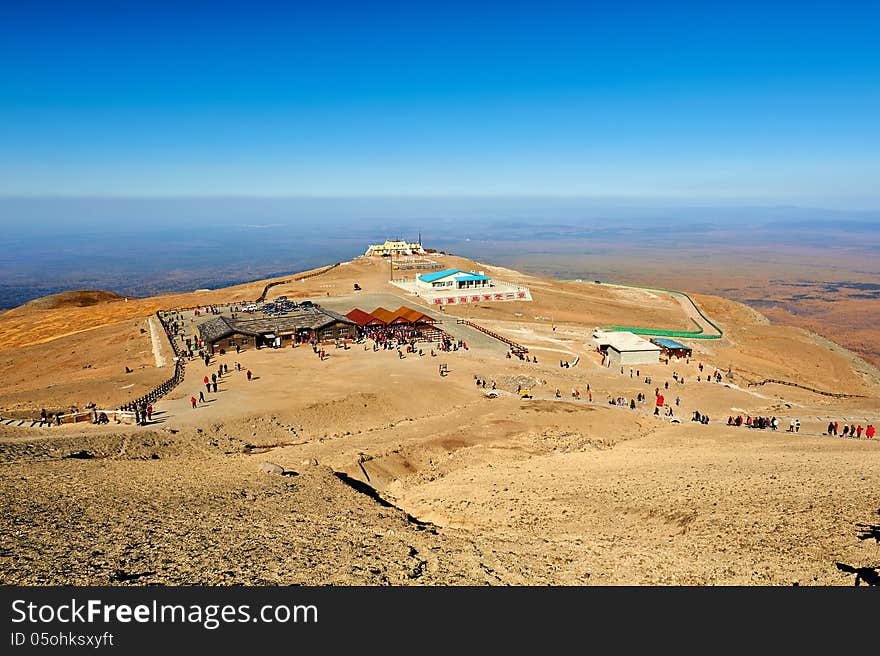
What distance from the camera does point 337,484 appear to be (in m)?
19.1

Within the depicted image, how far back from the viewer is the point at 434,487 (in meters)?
19.7

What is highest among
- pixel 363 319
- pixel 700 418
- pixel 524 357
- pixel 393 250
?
pixel 393 250

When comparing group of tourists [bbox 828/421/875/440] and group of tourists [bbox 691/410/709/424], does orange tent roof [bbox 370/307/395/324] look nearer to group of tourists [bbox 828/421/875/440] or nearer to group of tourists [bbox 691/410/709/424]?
group of tourists [bbox 691/410/709/424]

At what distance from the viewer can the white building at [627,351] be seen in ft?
145

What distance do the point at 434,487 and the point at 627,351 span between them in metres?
29.3

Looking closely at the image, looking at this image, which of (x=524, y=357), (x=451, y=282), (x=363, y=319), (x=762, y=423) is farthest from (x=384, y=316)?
(x=762, y=423)

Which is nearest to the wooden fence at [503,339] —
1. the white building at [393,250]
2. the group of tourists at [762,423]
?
the group of tourists at [762,423]

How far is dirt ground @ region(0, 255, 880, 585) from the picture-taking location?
1220 cm

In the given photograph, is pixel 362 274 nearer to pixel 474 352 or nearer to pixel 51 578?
pixel 474 352

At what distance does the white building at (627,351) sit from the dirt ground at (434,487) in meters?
6.53

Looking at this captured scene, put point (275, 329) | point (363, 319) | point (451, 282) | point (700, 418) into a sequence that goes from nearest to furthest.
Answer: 1. point (700, 418)
2. point (275, 329)
3. point (363, 319)
4. point (451, 282)

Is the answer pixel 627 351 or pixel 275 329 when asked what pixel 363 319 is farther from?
pixel 627 351

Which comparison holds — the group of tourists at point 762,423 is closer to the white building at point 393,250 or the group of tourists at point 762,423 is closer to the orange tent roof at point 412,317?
the orange tent roof at point 412,317

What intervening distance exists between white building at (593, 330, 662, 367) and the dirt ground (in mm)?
6531
